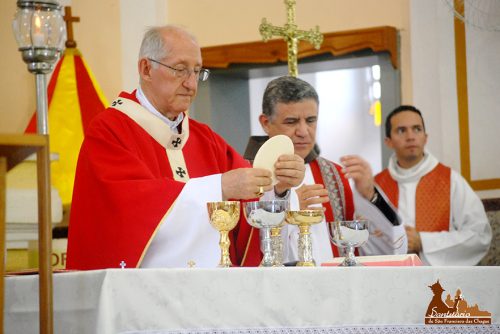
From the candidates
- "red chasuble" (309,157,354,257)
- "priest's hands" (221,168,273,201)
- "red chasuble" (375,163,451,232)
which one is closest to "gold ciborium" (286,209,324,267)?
"priest's hands" (221,168,273,201)

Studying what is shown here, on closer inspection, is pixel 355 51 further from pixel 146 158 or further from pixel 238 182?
pixel 238 182

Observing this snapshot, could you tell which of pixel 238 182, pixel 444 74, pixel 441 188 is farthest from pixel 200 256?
pixel 444 74

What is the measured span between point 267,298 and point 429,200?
4.22 meters

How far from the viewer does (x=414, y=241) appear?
21.0ft

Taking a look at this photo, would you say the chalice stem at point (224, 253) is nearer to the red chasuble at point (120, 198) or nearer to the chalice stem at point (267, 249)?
the chalice stem at point (267, 249)

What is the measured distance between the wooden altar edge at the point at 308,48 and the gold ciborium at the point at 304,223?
422 cm

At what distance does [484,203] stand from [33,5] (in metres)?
4.42

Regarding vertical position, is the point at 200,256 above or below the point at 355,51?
below

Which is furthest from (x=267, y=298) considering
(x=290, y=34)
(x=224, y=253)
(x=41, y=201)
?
(x=290, y=34)

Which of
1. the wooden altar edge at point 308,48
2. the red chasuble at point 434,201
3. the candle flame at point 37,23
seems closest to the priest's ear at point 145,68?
the candle flame at point 37,23

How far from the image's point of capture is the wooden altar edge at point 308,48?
7.24 metres

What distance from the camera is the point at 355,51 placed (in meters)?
7.38

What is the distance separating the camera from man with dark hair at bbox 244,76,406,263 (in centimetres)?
448

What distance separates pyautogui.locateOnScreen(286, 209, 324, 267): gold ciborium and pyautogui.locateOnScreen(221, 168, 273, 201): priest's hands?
25 centimetres
